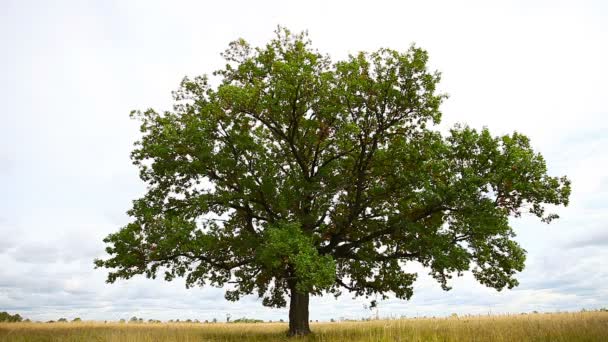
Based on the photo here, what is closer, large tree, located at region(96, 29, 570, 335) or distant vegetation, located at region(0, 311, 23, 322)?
large tree, located at region(96, 29, 570, 335)

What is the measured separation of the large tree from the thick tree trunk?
0.06 m

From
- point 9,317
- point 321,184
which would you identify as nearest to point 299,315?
point 321,184

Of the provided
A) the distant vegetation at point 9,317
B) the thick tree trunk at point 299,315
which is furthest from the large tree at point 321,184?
the distant vegetation at point 9,317

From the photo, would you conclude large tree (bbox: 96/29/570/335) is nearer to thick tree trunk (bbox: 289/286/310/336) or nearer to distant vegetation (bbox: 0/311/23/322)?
thick tree trunk (bbox: 289/286/310/336)

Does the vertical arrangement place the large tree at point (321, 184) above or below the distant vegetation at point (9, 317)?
above

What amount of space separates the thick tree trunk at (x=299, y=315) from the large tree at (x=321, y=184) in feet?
0.21

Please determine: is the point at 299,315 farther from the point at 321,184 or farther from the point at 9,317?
the point at 9,317

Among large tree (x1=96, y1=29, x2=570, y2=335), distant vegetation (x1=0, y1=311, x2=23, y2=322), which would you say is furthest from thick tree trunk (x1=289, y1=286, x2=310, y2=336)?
distant vegetation (x1=0, y1=311, x2=23, y2=322)

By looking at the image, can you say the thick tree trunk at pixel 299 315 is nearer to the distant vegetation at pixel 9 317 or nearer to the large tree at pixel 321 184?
the large tree at pixel 321 184

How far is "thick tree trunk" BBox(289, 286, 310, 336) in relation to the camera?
2375cm

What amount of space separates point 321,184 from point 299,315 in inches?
279

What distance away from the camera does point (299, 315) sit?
24047 mm

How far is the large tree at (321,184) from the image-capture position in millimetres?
20766

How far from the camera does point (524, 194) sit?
21078 mm
